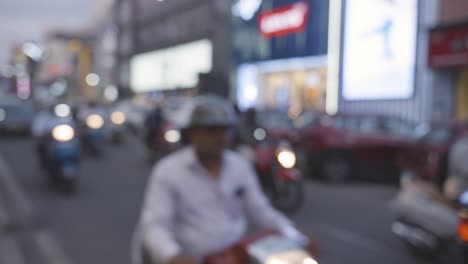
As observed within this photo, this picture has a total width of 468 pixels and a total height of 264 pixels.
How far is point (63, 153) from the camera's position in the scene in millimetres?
8273

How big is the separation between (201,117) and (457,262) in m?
2.66

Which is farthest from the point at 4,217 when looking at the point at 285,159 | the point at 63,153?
the point at 285,159

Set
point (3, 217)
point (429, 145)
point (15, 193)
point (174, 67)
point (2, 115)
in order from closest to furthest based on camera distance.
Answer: point (3, 217), point (429, 145), point (15, 193), point (2, 115), point (174, 67)

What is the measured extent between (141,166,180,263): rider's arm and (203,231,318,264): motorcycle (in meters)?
0.23

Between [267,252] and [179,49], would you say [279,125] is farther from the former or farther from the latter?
[179,49]

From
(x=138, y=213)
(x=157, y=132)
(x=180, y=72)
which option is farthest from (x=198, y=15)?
(x=138, y=213)

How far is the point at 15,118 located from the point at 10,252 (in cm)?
1420

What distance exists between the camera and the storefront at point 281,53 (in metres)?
10.4

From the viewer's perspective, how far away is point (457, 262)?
4.17 metres

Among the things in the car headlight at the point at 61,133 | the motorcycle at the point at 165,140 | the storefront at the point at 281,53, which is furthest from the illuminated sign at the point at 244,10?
the car headlight at the point at 61,133

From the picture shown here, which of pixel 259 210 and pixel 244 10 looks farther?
pixel 244 10

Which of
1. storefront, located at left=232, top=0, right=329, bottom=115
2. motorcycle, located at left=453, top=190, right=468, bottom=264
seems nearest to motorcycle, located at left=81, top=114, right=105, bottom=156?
storefront, located at left=232, top=0, right=329, bottom=115

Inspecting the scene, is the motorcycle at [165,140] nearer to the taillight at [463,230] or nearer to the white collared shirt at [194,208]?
the taillight at [463,230]

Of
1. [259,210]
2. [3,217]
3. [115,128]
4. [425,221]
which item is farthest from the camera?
[115,128]
